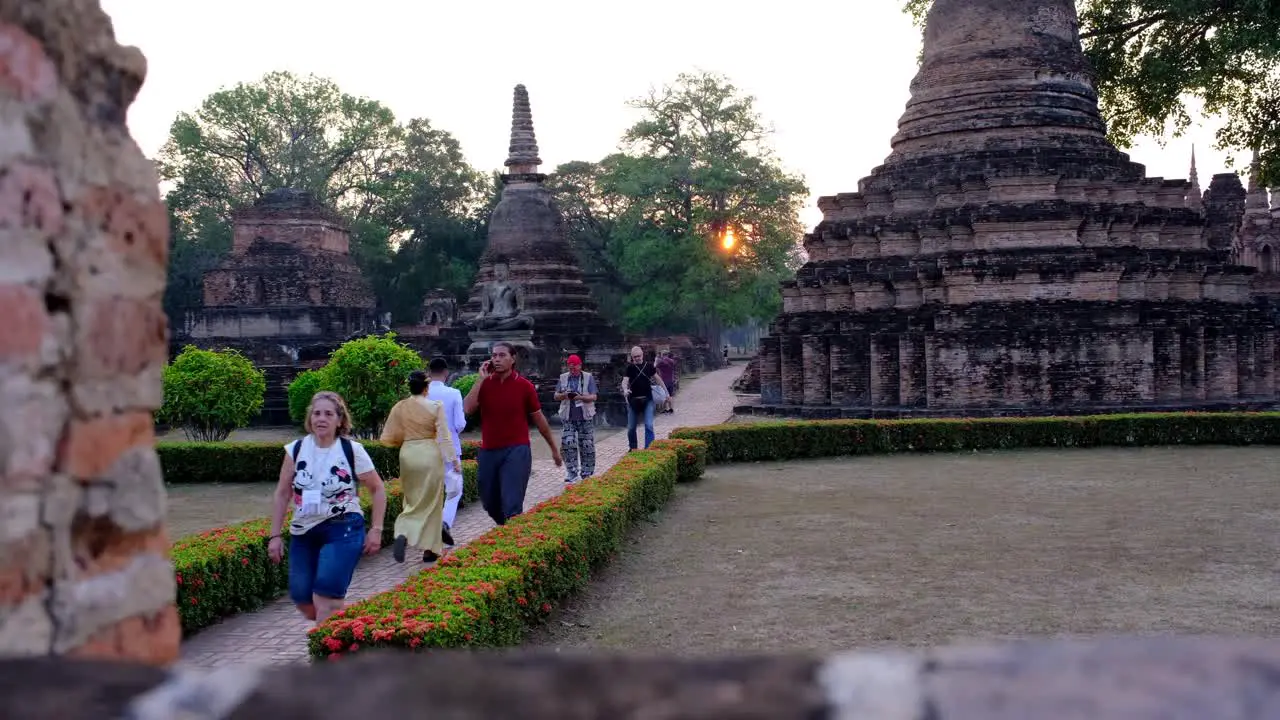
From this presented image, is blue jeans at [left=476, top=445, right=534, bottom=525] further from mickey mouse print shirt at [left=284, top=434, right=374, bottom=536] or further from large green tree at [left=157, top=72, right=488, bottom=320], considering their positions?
large green tree at [left=157, top=72, right=488, bottom=320]

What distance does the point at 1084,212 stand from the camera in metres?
20.3

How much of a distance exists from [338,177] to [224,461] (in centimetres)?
4075

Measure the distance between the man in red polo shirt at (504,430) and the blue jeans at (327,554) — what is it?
2.71 metres

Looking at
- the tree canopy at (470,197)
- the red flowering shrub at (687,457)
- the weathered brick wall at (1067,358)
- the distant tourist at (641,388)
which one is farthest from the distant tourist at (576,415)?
the tree canopy at (470,197)

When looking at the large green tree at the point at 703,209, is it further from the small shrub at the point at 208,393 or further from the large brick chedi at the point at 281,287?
the small shrub at the point at 208,393

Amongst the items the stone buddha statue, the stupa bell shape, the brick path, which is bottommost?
the brick path

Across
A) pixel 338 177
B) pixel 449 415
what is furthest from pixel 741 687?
pixel 338 177

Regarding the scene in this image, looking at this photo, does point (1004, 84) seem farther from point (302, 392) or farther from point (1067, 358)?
point (302, 392)

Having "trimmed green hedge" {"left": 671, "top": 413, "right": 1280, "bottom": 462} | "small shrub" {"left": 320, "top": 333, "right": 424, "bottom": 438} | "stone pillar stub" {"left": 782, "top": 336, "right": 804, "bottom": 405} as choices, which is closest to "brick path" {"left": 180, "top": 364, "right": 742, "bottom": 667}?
"trimmed green hedge" {"left": 671, "top": 413, "right": 1280, "bottom": 462}

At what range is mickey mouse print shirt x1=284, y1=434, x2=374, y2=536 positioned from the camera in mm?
5605

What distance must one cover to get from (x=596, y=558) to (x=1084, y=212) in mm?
15199

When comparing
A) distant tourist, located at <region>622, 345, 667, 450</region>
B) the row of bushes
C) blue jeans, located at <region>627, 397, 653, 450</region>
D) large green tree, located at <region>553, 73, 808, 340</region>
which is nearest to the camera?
distant tourist, located at <region>622, 345, 667, 450</region>

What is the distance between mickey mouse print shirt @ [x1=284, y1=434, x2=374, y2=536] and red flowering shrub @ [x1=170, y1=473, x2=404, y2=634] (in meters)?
1.58

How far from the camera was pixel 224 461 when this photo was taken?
15.1 meters
